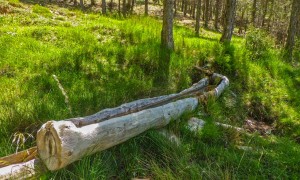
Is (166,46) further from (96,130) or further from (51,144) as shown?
(51,144)

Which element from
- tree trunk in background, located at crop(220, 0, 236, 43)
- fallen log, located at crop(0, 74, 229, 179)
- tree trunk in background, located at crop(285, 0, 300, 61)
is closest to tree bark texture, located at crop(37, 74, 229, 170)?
fallen log, located at crop(0, 74, 229, 179)

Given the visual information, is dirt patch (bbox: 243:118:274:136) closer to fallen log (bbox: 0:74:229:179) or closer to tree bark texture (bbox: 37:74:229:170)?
fallen log (bbox: 0:74:229:179)

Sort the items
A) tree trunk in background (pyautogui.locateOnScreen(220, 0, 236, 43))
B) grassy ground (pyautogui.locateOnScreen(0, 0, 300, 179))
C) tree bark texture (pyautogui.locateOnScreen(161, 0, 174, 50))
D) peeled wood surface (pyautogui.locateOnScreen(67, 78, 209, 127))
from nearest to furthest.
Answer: peeled wood surface (pyautogui.locateOnScreen(67, 78, 209, 127)) < grassy ground (pyautogui.locateOnScreen(0, 0, 300, 179)) < tree bark texture (pyautogui.locateOnScreen(161, 0, 174, 50)) < tree trunk in background (pyautogui.locateOnScreen(220, 0, 236, 43))

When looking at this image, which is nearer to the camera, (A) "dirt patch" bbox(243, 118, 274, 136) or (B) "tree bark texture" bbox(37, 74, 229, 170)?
(B) "tree bark texture" bbox(37, 74, 229, 170)

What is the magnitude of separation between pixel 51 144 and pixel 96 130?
52cm

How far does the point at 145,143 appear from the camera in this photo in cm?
413

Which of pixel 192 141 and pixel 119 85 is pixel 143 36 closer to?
pixel 119 85

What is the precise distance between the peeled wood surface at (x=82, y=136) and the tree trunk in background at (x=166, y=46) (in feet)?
7.97

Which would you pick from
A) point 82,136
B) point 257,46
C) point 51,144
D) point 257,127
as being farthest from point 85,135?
point 257,46

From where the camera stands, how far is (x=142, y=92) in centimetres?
577

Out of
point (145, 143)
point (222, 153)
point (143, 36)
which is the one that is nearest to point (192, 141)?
point (222, 153)

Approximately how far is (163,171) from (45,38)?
5775 millimetres

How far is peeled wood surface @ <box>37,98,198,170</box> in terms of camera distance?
9.76ft

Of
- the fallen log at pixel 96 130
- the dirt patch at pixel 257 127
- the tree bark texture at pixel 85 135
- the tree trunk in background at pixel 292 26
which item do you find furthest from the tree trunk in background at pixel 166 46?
the tree trunk in background at pixel 292 26
